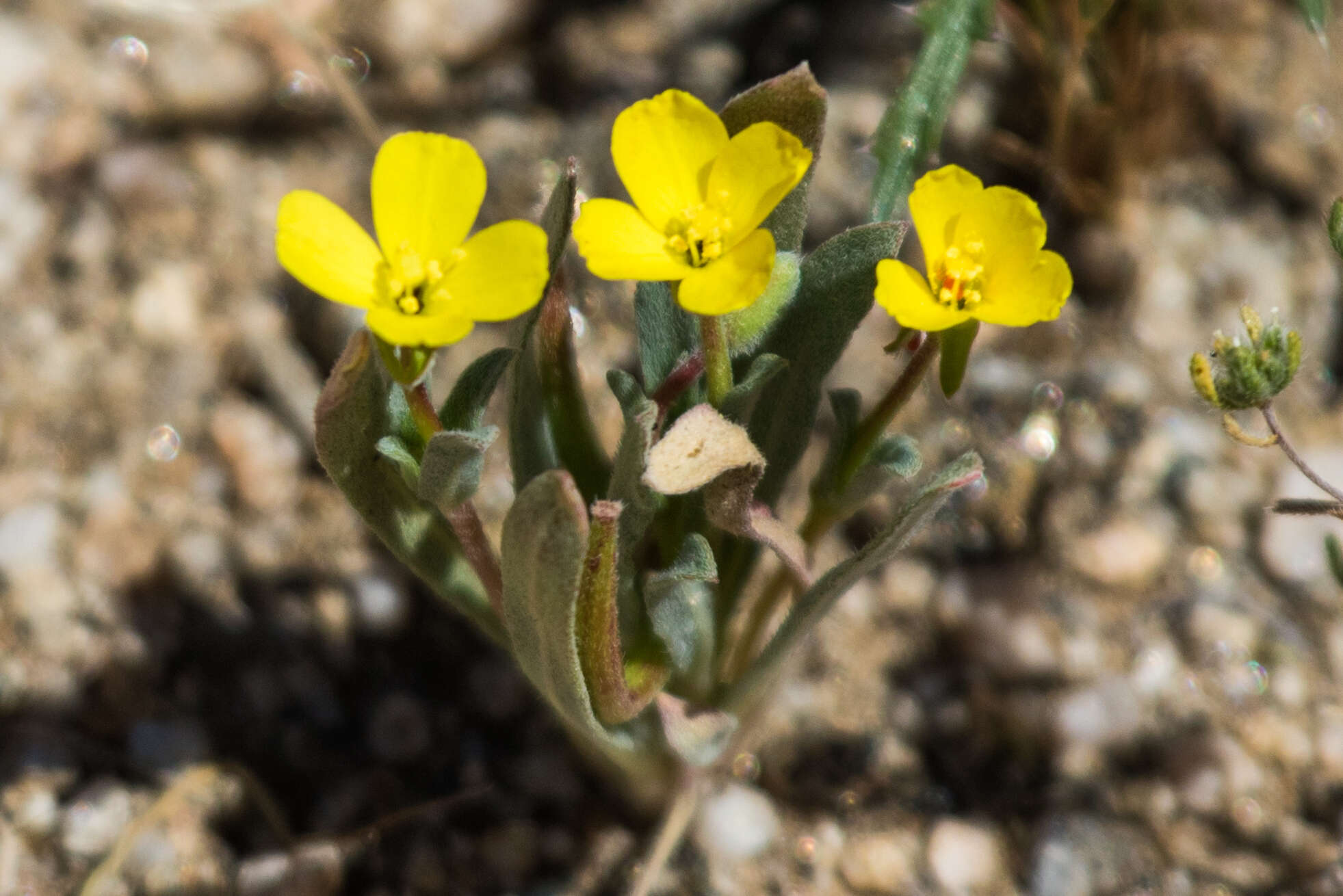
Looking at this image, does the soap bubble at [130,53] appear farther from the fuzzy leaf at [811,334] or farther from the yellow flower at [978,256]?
the yellow flower at [978,256]

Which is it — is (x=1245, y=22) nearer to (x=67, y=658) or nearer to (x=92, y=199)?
(x=92, y=199)

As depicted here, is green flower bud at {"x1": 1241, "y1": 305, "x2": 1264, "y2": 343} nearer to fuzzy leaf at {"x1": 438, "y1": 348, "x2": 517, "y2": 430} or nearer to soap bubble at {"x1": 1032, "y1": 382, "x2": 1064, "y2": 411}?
fuzzy leaf at {"x1": 438, "y1": 348, "x2": 517, "y2": 430}

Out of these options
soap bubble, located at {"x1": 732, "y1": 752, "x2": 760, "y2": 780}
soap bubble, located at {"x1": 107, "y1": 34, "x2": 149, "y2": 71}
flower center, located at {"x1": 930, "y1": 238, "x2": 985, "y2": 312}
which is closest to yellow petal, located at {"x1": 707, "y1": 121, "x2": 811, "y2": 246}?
flower center, located at {"x1": 930, "y1": 238, "x2": 985, "y2": 312}

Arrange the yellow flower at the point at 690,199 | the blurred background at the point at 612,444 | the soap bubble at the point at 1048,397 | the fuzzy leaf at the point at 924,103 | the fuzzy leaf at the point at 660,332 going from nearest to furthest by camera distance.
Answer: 1. the yellow flower at the point at 690,199
2. the fuzzy leaf at the point at 660,332
3. the fuzzy leaf at the point at 924,103
4. the blurred background at the point at 612,444
5. the soap bubble at the point at 1048,397

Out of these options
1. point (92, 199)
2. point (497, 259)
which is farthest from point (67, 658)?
point (497, 259)

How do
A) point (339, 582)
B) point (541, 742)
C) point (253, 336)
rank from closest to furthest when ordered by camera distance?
point (541, 742) < point (339, 582) < point (253, 336)

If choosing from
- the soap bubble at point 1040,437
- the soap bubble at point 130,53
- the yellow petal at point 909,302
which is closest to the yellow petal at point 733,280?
the yellow petal at point 909,302
